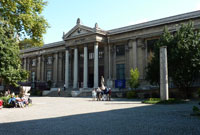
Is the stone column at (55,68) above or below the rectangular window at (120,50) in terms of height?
below

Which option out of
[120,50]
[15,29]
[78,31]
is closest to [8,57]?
[15,29]

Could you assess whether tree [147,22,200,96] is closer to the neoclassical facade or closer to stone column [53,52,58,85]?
the neoclassical facade

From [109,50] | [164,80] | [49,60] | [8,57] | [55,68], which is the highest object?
[109,50]

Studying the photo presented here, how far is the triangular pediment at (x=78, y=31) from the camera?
3820cm

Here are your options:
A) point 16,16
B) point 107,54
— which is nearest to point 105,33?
point 107,54

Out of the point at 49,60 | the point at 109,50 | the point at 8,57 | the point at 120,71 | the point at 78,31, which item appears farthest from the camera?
the point at 49,60

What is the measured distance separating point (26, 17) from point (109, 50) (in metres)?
22.7

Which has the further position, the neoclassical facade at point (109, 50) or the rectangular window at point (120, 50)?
the rectangular window at point (120, 50)

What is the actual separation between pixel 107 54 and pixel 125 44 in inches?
164

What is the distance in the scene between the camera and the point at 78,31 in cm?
4056

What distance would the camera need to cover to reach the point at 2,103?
1706cm

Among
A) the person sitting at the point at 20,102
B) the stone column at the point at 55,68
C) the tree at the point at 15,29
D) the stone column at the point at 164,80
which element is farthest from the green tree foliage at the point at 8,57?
the stone column at the point at 55,68

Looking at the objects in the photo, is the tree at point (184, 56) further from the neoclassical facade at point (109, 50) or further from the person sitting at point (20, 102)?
the person sitting at point (20, 102)

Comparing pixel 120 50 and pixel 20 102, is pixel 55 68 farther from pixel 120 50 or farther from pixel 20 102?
pixel 20 102
